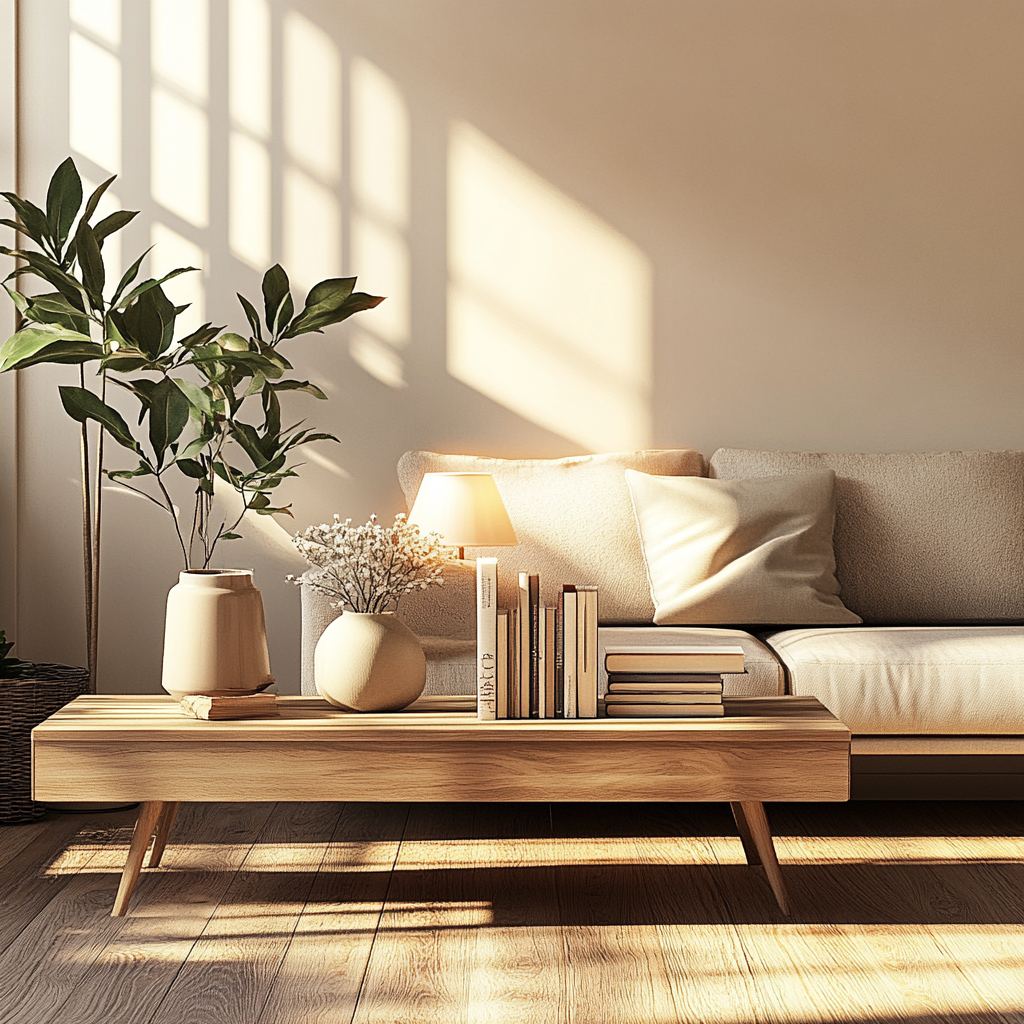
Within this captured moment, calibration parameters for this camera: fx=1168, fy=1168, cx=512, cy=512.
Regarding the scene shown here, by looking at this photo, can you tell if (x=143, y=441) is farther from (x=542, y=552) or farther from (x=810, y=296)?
(x=810, y=296)

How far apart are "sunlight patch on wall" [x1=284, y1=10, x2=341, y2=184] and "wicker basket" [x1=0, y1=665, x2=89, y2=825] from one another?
5.58 feet

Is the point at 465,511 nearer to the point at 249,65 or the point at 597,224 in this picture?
the point at 597,224

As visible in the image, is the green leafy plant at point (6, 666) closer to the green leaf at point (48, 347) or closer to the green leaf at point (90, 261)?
the green leaf at point (48, 347)

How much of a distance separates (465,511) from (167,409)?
81 centimetres

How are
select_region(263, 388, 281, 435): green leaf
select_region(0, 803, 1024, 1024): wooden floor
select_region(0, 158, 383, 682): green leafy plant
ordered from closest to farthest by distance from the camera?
select_region(0, 803, 1024, 1024): wooden floor, select_region(0, 158, 383, 682): green leafy plant, select_region(263, 388, 281, 435): green leaf

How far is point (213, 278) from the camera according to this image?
138 inches

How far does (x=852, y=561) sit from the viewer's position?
129 inches

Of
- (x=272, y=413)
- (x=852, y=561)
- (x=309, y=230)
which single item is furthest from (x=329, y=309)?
Answer: (x=852, y=561)

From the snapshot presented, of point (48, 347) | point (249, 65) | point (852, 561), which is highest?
point (249, 65)

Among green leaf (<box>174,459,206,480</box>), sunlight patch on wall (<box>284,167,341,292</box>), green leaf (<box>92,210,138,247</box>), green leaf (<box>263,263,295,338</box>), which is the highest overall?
sunlight patch on wall (<box>284,167,341,292</box>)

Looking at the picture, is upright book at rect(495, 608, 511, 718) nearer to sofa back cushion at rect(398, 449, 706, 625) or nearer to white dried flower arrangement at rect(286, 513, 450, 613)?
white dried flower arrangement at rect(286, 513, 450, 613)

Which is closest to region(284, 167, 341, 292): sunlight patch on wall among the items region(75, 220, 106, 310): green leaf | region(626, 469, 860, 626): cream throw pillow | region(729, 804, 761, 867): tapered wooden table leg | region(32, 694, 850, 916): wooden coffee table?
region(75, 220, 106, 310): green leaf

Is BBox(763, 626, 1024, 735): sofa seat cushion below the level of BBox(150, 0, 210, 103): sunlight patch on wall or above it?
below

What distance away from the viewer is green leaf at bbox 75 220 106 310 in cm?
289
